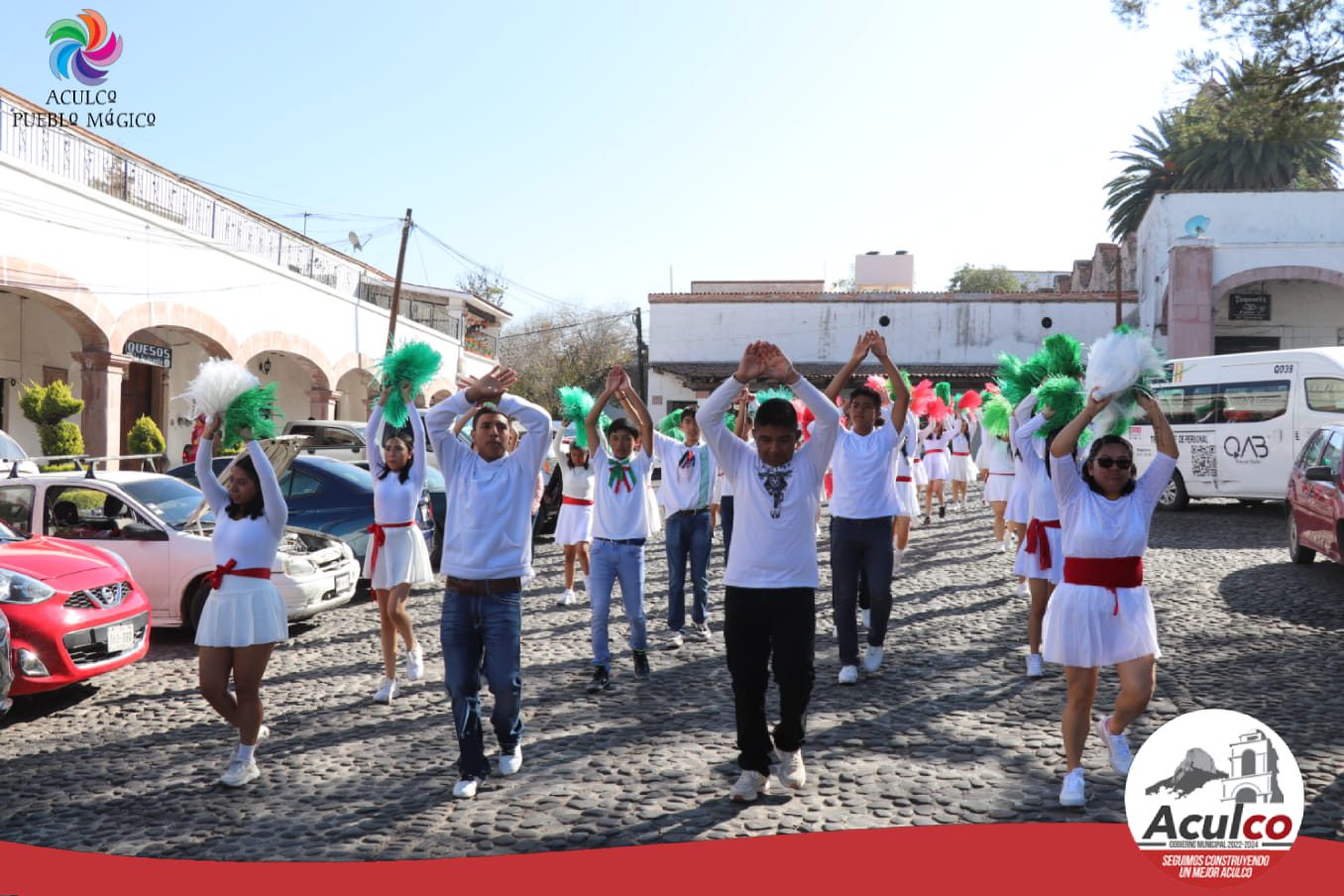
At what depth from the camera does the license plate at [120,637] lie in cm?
669

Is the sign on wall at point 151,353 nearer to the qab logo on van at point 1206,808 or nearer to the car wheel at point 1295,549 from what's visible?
the car wheel at point 1295,549

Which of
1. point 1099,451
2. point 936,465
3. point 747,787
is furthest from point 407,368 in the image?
point 936,465

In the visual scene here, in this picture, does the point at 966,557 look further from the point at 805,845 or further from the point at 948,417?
the point at 805,845

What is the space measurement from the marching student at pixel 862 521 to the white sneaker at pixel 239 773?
341 cm

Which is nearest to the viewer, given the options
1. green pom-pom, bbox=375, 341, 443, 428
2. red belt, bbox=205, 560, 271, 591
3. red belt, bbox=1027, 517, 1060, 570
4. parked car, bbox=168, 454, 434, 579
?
red belt, bbox=205, 560, 271, 591

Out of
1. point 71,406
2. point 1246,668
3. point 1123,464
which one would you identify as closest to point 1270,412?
point 1246,668

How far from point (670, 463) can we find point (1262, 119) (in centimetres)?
972

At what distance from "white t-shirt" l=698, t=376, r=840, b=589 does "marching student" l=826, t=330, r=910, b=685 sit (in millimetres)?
2113

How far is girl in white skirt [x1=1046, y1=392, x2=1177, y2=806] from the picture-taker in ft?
14.6

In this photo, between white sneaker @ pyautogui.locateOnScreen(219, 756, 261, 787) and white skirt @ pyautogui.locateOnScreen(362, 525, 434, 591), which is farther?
white skirt @ pyautogui.locateOnScreen(362, 525, 434, 591)

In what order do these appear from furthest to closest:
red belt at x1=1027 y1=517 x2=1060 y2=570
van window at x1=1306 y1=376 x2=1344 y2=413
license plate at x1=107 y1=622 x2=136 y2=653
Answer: van window at x1=1306 y1=376 x2=1344 y2=413
license plate at x1=107 y1=622 x2=136 y2=653
red belt at x1=1027 y1=517 x2=1060 y2=570

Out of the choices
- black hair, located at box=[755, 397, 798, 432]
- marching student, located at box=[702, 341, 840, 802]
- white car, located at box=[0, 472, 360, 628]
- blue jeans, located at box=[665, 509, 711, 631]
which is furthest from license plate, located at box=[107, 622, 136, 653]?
black hair, located at box=[755, 397, 798, 432]

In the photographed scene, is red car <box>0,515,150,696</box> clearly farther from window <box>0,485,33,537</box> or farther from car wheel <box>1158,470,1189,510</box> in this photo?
car wheel <box>1158,470,1189,510</box>

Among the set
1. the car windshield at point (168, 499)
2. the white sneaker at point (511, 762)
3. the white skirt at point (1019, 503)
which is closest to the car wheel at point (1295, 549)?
the white skirt at point (1019, 503)
